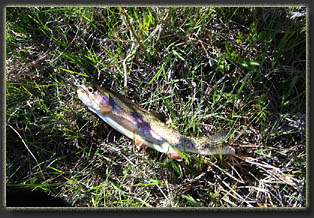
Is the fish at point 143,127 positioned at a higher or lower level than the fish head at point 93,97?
lower

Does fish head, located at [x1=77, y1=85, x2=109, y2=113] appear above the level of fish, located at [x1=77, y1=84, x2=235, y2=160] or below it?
above

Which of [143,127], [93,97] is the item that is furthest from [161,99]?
[93,97]

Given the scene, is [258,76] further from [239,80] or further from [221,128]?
[221,128]

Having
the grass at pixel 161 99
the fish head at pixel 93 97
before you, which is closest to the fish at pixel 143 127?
the fish head at pixel 93 97

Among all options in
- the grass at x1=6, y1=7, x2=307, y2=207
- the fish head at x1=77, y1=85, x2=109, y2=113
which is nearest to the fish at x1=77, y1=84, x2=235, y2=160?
the fish head at x1=77, y1=85, x2=109, y2=113

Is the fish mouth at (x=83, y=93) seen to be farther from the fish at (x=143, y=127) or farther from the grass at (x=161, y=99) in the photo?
the grass at (x=161, y=99)

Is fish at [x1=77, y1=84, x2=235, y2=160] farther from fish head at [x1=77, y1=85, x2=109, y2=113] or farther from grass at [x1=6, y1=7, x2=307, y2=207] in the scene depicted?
grass at [x1=6, y1=7, x2=307, y2=207]
